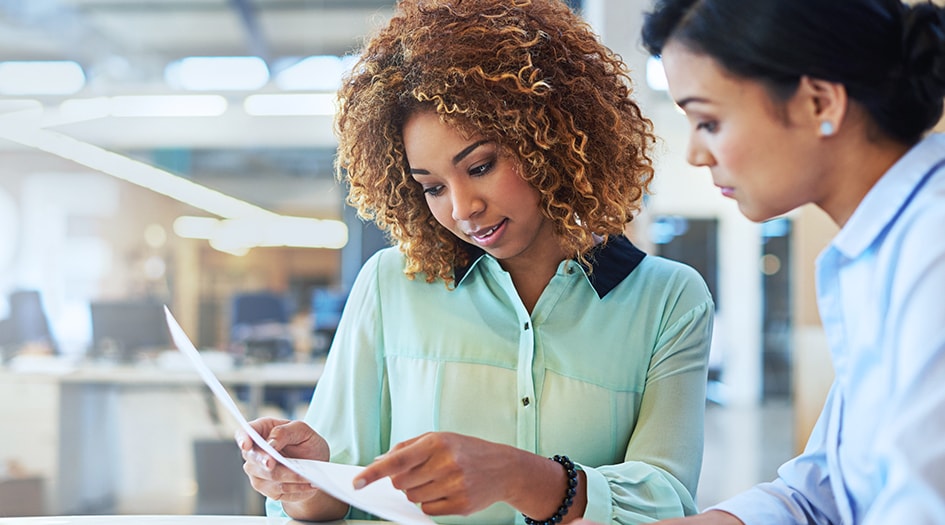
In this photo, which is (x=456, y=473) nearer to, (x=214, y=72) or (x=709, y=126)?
(x=709, y=126)

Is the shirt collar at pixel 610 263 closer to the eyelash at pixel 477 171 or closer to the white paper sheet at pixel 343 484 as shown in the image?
the eyelash at pixel 477 171

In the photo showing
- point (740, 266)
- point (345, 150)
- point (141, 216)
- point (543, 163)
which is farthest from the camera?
point (740, 266)

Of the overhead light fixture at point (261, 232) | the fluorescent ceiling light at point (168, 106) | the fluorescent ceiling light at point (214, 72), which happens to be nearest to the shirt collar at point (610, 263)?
the fluorescent ceiling light at point (214, 72)

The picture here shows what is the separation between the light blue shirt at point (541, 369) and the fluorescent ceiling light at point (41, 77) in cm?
703

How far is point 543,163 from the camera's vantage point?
131 cm

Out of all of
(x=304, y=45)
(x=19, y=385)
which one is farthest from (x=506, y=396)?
(x=304, y=45)

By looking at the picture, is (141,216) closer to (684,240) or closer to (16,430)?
(16,430)

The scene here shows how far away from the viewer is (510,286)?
138 cm

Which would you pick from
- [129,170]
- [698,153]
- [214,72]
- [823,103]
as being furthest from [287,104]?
[823,103]

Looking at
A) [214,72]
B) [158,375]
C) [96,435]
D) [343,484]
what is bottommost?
[96,435]

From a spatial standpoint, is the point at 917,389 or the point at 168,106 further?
the point at 168,106

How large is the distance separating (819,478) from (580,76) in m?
0.68

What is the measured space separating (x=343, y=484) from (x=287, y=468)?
0.18 meters

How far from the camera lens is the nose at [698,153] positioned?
3.05 ft
